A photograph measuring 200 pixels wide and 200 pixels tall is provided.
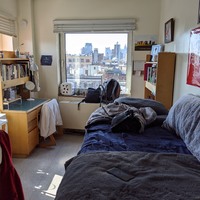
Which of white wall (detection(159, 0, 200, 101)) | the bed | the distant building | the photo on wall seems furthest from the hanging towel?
the photo on wall

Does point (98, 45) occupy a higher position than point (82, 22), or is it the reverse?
Result: point (82, 22)

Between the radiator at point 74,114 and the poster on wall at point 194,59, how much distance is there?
6.00ft

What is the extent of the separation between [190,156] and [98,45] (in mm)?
2701

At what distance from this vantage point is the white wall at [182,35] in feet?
6.08

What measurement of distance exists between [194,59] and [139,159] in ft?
3.75

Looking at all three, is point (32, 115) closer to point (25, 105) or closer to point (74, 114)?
point (25, 105)

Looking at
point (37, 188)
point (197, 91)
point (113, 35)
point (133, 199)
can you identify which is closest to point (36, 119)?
point (37, 188)

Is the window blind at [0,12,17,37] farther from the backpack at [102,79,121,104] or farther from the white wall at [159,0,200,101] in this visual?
the white wall at [159,0,200,101]

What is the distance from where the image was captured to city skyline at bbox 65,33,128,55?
11.1ft

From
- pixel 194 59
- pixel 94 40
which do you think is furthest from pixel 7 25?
pixel 194 59

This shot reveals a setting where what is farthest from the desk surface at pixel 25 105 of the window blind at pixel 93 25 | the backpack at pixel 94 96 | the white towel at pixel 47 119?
→ the window blind at pixel 93 25

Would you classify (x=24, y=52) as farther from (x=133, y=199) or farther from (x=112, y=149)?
(x=133, y=199)

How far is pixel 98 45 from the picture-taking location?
346 cm

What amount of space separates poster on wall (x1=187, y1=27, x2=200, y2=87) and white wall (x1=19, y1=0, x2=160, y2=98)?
58.9 inches
